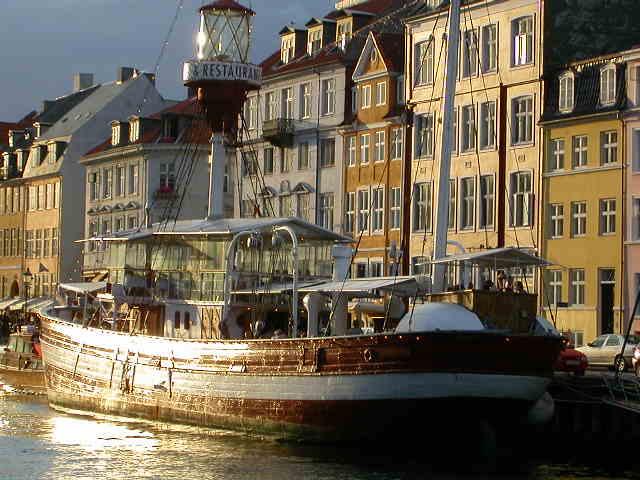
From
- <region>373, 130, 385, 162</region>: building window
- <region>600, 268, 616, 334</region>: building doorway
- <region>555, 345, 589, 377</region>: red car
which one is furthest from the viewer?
<region>373, 130, 385, 162</region>: building window

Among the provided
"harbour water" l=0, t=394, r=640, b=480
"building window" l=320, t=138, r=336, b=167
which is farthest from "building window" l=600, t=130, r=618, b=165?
"harbour water" l=0, t=394, r=640, b=480

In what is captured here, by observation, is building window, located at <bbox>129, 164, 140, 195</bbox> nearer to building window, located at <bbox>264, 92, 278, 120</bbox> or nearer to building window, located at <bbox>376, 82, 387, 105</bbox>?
building window, located at <bbox>264, 92, 278, 120</bbox>

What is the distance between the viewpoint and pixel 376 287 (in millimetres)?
40219

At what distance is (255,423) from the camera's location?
4178cm

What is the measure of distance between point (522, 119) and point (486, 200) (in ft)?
12.2

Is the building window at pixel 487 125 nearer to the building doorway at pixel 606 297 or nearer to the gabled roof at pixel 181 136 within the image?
the building doorway at pixel 606 297

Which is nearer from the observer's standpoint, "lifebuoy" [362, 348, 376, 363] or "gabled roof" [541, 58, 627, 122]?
"lifebuoy" [362, 348, 376, 363]

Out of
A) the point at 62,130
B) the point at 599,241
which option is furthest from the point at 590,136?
the point at 62,130

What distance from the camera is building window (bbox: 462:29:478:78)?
6475 centimetres

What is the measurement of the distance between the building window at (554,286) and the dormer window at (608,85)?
6818 millimetres

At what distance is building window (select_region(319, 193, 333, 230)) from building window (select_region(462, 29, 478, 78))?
11.4 metres

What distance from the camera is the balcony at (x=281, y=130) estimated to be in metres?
76.5

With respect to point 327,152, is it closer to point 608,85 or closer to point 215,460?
point 608,85

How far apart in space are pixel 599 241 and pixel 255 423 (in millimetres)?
21617
